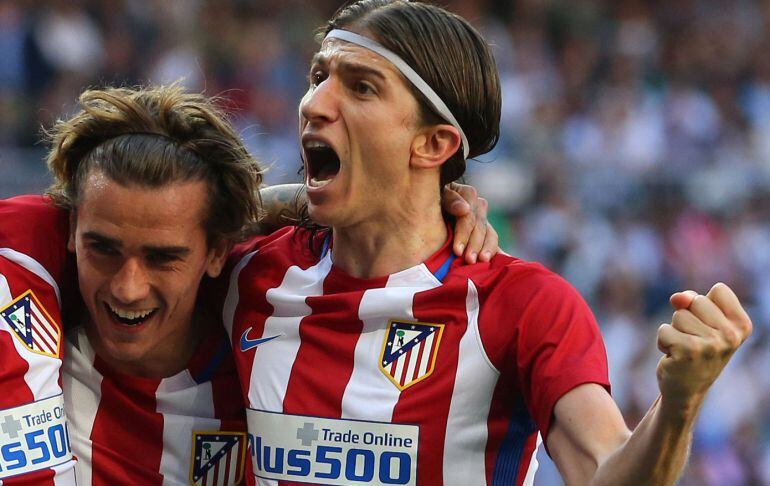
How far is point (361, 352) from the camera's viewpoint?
3270 millimetres

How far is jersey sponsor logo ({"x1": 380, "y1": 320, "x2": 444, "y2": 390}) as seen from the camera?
320cm

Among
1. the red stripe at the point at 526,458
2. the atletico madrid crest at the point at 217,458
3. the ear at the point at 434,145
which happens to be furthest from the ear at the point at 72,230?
the red stripe at the point at 526,458

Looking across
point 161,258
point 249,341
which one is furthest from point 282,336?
point 161,258

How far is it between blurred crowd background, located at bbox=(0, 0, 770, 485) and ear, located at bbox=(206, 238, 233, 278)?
15.8ft

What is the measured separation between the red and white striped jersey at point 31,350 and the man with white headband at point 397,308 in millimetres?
513

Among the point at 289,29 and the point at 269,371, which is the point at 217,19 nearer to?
the point at 289,29

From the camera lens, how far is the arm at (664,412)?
94.8 inches

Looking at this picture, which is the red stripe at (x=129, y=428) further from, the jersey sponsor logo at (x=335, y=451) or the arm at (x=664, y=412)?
the arm at (x=664, y=412)

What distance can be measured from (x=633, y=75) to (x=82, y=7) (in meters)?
4.81

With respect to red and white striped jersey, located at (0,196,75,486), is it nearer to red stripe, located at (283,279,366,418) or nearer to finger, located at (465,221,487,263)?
red stripe, located at (283,279,366,418)

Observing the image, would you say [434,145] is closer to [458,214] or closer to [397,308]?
[458,214]

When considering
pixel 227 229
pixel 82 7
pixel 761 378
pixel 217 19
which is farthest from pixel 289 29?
pixel 227 229

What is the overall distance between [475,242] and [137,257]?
0.94 metres

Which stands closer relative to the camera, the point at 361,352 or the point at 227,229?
the point at 361,352
